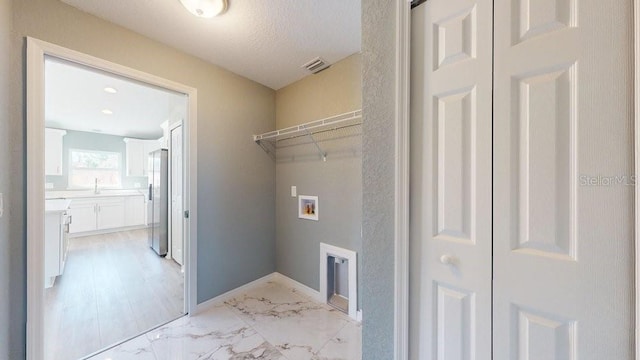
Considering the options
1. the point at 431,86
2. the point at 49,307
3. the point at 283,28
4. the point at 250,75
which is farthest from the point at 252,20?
the point at 49,307

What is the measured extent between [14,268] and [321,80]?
2522 millimetres

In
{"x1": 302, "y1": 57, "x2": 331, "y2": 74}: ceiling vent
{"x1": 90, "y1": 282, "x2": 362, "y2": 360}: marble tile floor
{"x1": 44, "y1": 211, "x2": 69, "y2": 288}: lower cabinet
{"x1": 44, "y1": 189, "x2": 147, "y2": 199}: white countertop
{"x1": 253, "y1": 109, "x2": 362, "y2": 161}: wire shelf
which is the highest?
{"x1": 302, "y1": 57, "x2": 331, "y2": 74}: ceiling vent

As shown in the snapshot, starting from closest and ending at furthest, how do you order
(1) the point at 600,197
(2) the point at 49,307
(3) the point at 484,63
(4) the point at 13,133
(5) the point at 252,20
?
(1) the point at 600,197 < (3) the point at 484,63 < (4) the point at 13,133 < (5) the point at 252,20 < (2) the point at 49,307

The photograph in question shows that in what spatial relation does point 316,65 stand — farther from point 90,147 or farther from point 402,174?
point 90,147

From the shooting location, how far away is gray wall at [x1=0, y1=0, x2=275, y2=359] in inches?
51.5

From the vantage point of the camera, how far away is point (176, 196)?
3312 mm

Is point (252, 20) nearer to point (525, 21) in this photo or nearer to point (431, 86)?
point (431, 86)

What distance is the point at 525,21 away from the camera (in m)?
0.73

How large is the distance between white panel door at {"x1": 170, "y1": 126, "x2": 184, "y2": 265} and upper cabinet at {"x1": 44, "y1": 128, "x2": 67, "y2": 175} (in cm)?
352

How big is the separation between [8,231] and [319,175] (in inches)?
81.4

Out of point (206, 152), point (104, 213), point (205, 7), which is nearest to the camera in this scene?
point (205, 7)

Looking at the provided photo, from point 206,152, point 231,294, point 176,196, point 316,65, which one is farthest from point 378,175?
point 176,196

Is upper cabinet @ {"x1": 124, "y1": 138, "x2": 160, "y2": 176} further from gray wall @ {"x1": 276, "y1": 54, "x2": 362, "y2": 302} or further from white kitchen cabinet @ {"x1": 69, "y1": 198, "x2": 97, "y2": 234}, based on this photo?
gray wall @ {"x1": 276, "y1": 54, "x2": 362, "y2": 302}

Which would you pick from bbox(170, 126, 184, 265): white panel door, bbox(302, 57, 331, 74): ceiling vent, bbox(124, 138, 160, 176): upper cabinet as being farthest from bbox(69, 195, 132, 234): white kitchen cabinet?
bbox(302, 57, 331, 74): ceiling vent
